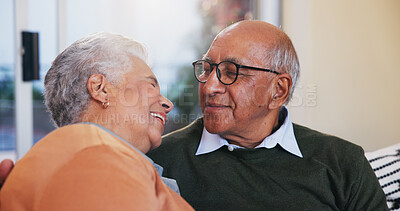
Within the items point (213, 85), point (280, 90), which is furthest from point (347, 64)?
point (213, 85)

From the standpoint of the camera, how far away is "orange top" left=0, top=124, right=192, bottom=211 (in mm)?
775

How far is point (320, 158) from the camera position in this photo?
1.56 meters

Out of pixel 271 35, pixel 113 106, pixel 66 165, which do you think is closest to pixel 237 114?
pixel 271 35

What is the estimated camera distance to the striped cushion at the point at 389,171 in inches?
71.5

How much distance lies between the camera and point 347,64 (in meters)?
2.77

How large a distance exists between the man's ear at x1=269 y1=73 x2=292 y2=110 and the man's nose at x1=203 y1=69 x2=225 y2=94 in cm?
23

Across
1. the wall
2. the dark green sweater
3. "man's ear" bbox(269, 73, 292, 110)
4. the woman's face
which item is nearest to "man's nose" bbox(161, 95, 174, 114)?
the woman's face

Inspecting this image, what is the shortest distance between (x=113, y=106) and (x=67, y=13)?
1922mm

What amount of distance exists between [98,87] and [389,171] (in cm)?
147

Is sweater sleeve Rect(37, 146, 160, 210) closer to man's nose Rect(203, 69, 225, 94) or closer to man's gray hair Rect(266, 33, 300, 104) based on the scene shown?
man's nose Rect(203, 69, 225, 94)

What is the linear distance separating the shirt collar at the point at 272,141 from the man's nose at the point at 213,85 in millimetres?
204

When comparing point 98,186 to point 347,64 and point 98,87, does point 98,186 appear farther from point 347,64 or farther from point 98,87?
point 347,64

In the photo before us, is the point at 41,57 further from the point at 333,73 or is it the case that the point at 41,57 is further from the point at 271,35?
the point at 333,73

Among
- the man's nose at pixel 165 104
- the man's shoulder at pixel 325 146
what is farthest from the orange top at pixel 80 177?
the man's shoulder at pixel 325 146
